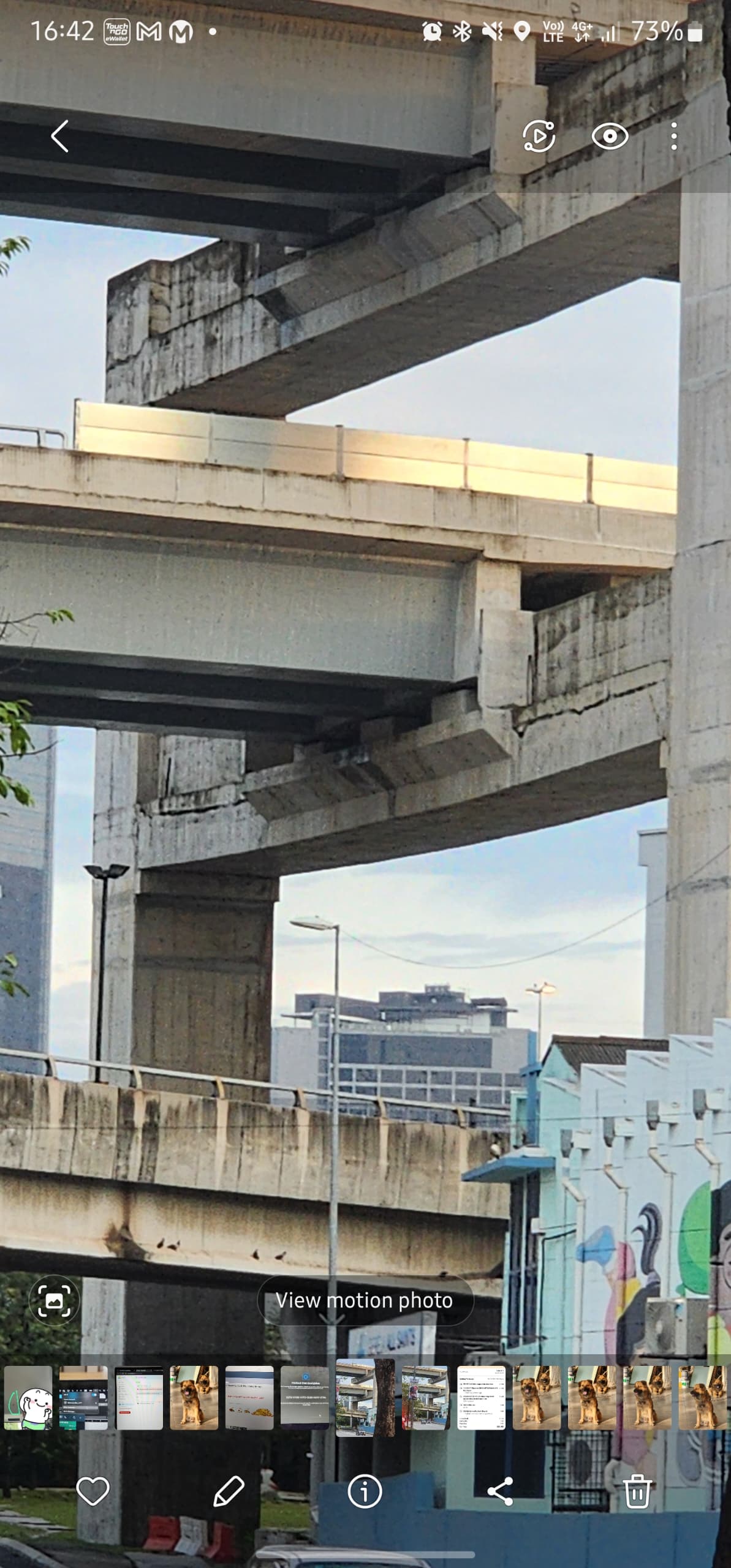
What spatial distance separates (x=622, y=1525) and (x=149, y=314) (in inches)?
1259

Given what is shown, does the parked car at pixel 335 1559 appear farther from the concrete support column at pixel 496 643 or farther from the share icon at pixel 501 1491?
the concrete support column at pixel 496 643

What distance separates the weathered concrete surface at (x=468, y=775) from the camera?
43.4 metres

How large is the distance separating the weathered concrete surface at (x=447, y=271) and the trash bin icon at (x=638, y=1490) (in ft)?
58.8

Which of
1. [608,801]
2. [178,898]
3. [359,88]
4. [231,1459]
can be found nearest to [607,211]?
[359,88]

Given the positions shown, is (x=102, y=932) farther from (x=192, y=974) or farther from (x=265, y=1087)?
(x=265, y=1087)

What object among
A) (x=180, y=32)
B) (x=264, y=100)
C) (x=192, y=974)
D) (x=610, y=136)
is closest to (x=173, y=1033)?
(x=192, y=974)

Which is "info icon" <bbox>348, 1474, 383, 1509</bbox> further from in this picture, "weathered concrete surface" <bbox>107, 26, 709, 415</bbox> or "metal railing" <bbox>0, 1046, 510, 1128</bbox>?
"weathered concrete surface" <bbox>107, 26, 709, 415</bbox>

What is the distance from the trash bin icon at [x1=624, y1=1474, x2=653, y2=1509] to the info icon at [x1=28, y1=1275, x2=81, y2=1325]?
119 feet

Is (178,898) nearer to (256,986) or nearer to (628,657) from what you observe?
(256,986)

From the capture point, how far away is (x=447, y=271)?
45031 mm

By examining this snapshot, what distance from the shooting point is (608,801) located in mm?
49812

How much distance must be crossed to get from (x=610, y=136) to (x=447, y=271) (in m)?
A: 4.72

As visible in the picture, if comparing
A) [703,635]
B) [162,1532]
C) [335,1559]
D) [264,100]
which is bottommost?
[162,1532]

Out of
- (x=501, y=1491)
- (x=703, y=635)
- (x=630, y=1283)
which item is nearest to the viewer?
(x=501, y=1491)
